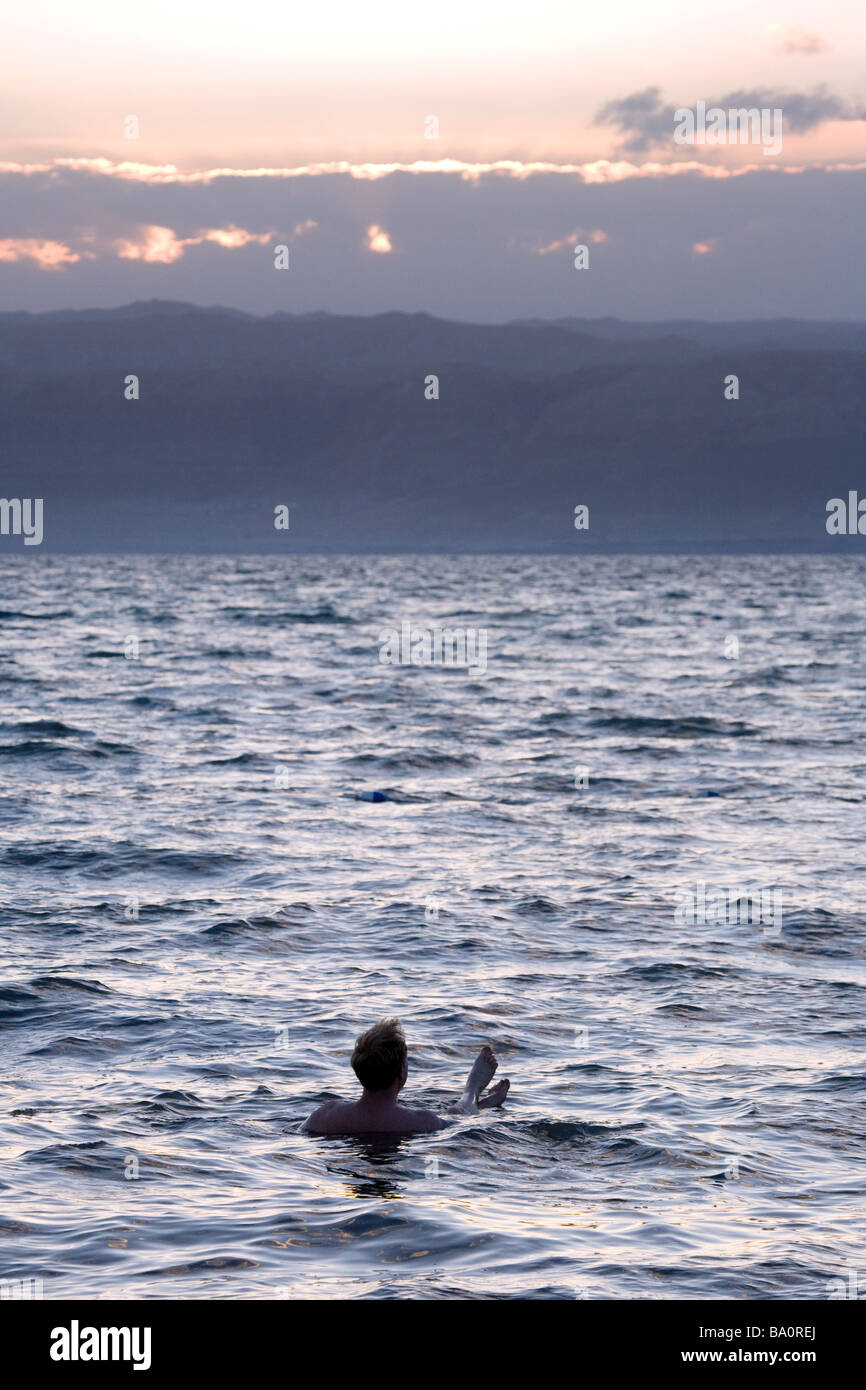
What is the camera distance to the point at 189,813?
25469 millimetres

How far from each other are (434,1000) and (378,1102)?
153 inches

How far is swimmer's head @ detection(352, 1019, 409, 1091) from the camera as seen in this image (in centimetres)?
1119

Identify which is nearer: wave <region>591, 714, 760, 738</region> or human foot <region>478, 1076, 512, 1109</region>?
human foot <region>478, 1076, 512, 1109</region>

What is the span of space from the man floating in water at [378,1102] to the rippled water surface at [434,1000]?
0.18 m

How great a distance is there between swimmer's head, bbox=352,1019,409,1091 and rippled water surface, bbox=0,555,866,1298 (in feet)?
1.45

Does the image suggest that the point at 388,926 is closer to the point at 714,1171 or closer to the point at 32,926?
the point at 32,926

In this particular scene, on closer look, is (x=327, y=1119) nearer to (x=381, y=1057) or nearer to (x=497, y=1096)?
(x=381, y=1057)

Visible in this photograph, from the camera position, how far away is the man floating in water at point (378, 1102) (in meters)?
11.2
